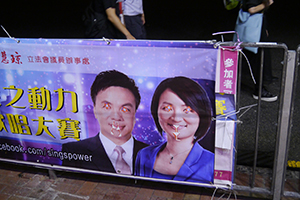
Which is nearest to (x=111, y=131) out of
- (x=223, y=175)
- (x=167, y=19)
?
Result: (x=223, y=175)

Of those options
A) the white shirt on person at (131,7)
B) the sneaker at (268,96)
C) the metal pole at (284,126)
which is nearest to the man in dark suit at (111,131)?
the metal pole at (284,126)

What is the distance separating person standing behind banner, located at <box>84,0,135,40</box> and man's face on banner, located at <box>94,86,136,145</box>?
1635 millimetres

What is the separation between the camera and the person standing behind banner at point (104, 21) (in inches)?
173

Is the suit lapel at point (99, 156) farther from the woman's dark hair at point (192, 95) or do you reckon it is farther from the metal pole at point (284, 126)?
the metal pole at point (284, 126)

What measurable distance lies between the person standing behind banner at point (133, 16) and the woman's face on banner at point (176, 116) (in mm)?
2052

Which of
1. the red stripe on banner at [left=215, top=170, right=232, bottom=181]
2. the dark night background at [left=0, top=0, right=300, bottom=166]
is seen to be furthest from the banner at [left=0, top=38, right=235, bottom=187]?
→ the dark night background at [left=0, top=0, right=300, bottom=166]

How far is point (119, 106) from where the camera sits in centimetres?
318

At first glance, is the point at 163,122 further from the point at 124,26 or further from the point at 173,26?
the point at 173,26

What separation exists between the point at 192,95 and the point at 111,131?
931 mm

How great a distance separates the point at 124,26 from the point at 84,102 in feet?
5.64

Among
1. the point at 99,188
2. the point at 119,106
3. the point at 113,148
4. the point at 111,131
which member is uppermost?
the point at 119,106

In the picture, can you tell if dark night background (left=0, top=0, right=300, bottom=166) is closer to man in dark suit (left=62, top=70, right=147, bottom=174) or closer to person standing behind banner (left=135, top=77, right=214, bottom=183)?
person standing behind banner (left=135, top=77, right=214, bottom=183)

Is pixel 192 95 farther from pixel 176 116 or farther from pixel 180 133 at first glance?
pixel 180 133

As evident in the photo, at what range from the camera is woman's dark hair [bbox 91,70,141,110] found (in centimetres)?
306
